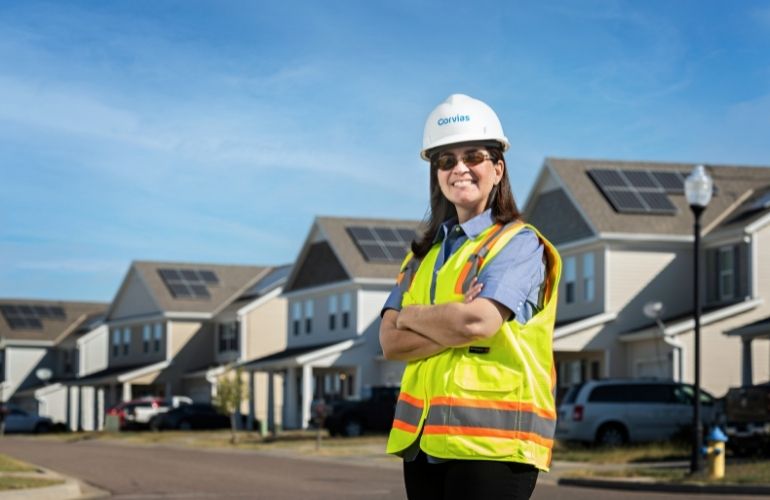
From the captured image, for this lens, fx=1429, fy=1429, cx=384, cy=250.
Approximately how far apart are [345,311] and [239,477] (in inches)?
1201

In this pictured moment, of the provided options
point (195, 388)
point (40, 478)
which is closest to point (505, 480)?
point (40, 478)

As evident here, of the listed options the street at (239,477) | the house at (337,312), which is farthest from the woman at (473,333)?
the house at (337,312)

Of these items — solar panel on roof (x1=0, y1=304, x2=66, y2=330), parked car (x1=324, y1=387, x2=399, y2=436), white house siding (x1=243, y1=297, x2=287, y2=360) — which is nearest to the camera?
parked car (x1=324, y1=387, x2=399, y2=436)

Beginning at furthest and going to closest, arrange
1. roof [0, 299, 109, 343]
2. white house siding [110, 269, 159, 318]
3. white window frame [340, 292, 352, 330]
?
roof [0, 299, 109, 343], white house siding [110, 269, 159, 318], white window frame [340, 292, 352, 330]

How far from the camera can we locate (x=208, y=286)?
227 ft

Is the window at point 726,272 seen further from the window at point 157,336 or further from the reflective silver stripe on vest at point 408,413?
the reflective silver stripe on vest at point 408,413

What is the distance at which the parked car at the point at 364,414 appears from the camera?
1667 inches

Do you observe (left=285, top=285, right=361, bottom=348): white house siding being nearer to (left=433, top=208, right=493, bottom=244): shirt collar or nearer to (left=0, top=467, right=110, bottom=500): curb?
(left=0, top=467, right=110, bottom=500): curb

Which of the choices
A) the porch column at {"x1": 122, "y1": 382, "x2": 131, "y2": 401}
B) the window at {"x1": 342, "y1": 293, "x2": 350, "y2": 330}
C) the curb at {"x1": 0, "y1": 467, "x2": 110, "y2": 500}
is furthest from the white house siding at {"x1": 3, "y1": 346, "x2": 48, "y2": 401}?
the curb at {"x1": 0, "y1": 467, "x2": 110, "y2": 500}

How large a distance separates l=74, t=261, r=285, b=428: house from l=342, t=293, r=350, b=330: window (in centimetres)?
968

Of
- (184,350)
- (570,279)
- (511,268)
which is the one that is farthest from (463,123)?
(184,350)

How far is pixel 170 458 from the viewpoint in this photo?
3098 cm

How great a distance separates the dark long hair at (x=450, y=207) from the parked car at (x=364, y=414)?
37.9 m

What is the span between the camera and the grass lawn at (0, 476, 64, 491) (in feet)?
58.0
